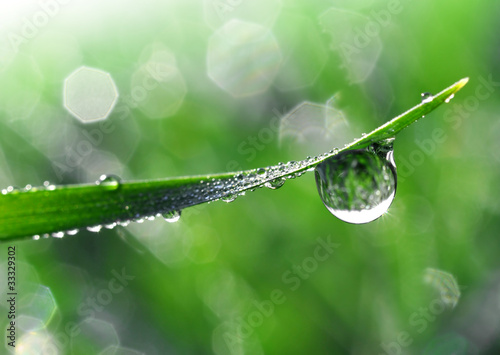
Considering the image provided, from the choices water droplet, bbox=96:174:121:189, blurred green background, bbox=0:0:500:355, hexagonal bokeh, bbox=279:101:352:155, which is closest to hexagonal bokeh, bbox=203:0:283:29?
blurred green background, bbox=0:0:500:355

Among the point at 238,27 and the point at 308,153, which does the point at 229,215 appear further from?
the point at 238,27

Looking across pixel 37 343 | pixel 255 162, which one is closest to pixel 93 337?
pixel 37 343

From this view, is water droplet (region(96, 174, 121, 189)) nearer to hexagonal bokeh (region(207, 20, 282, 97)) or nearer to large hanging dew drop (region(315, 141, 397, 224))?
large hanging dew drop (region(315, 141, 397, 224))

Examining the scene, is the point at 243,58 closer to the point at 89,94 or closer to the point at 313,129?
the point at 313,129

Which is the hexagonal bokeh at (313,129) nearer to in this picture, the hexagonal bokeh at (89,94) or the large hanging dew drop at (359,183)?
the hexagonal bokeh at (89,94)

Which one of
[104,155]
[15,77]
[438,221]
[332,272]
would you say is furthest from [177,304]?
[15,77]

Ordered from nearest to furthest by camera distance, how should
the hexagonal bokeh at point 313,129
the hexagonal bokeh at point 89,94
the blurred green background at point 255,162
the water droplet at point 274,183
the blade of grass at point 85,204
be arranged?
1. the blade of grass at point 85,204
2. the water droplet at point 274,183
3. the blurred green background at point 255,162
4. the hexagonal bokeh at point 313,129
5. the hexagonal bokeh at point 89,94

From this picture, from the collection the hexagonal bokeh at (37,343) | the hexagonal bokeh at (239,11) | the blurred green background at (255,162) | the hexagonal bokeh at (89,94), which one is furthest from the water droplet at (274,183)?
the hexagonal bokeh at (239,11)
